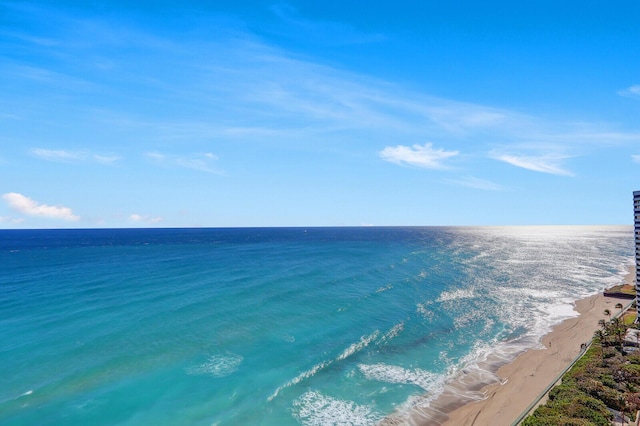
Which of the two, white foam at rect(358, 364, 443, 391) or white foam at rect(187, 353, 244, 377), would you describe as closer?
white foam at rect(358, 364, 443, 391)

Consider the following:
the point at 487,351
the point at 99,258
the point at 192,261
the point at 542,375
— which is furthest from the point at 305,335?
the point at 99,258

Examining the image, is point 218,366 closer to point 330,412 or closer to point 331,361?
point 331,361

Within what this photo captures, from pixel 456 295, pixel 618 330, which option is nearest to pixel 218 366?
pixel 618 330

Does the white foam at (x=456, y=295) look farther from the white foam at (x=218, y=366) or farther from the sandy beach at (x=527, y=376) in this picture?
the white foam at (x=218, y=366)

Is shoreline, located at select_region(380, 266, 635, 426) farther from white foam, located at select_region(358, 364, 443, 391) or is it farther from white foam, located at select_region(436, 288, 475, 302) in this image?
white foam, located at select_region(436, 288, 475, 302)

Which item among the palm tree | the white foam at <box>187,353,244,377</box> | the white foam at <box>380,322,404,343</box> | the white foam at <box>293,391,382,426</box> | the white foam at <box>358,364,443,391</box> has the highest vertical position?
the palm tree

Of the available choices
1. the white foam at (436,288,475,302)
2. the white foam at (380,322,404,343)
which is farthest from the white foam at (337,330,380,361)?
the white foam at (436,288,475,302)

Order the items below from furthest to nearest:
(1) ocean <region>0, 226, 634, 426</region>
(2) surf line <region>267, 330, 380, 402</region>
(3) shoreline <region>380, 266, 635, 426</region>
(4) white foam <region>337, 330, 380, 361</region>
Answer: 1. (4) white foam <region>337, 330, 380, 361</region>
2. (2) surf line <region>267, 330, 380, 402</region>
3. (1) ocean <region>0, 226, 634, 426</region>
4. (3) shoreline <region>380, 266, 635, 426</region>

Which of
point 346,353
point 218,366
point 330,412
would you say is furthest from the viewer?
point 346,353
